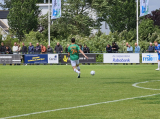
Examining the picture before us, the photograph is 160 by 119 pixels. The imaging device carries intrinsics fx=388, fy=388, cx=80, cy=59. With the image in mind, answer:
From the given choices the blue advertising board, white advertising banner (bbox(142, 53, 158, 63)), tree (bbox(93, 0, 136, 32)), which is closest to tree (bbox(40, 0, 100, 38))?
tree (bbox(93, 0, 136, 32))

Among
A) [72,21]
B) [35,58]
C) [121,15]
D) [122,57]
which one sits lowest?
[35,58]

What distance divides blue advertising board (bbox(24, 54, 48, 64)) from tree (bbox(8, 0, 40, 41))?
27700 mm

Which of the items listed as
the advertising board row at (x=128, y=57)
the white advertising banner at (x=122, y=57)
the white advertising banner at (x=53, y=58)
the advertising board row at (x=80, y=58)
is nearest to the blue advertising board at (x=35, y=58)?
the advertising board row at (x=80, y=58)

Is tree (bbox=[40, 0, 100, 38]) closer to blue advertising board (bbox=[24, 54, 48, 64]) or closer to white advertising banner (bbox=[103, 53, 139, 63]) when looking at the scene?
blue advertising board (bbox=[24, 54, 48, 64])

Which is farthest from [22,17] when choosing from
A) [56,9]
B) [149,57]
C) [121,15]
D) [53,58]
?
[149,57]

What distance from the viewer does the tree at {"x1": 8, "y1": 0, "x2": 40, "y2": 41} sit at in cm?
6288

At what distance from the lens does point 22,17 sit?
63594 millimetres

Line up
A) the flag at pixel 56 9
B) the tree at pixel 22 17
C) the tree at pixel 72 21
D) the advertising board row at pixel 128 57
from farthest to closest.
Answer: the tree at pixel 22 17 < the tree at pixel 72 21 < the flag at pixel 56 9 < the advertising board row at pixel 128 57

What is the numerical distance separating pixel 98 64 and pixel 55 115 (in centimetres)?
2726

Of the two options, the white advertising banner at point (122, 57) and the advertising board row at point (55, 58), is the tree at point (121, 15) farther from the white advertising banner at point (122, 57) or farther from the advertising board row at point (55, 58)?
the white advertising banner at point (122, 57)

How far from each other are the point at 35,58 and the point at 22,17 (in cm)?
2958

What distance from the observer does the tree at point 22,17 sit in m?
62.9

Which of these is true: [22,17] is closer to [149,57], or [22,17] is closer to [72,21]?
[72,21]

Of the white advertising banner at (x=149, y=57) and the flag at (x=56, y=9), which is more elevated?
the flag at (x=56, y=9)
